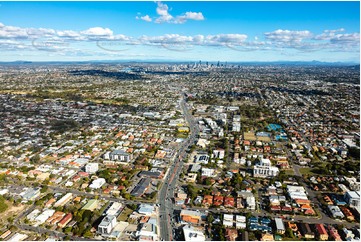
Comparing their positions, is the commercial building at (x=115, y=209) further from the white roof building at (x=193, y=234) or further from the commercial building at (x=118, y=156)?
the commercial building at (x=118, y=156)

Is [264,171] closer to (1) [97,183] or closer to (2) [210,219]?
(2) [210,219]

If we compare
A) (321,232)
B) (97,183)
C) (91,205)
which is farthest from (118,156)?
(321,232)

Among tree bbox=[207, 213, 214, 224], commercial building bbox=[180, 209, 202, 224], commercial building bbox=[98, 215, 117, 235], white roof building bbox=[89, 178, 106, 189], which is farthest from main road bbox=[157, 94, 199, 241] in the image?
white roof building bbox=[89, 178, 106, 189]

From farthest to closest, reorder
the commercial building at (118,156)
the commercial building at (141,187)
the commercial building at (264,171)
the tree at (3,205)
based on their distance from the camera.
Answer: the commercial building at (118,156), the commercial building at (264,171), the commercial building at (141,187), the tree at (3,205)

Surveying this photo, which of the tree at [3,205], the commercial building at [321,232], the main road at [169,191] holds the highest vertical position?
the commercial building at [321,232]

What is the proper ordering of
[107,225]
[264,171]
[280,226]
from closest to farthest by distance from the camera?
[107,225] < [280,226] < [264,171]

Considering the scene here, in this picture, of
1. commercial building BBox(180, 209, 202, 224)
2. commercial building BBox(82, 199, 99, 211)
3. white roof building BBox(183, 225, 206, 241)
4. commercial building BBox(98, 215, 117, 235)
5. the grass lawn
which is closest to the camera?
white roof building BBox(183, 225, 206, 241)

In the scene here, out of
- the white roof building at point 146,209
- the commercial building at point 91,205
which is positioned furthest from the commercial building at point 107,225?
the commercial building at point 91,205

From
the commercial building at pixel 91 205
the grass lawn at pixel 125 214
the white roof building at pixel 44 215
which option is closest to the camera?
the white roof building at pixel 44 215

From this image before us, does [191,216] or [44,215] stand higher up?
[191,216]

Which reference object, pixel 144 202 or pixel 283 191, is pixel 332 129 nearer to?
pixel 283 191

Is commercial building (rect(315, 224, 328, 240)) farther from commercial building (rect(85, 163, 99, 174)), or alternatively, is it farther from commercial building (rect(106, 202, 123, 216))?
commercial building (rect(85, 163, 99, 174))
